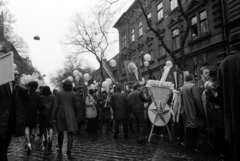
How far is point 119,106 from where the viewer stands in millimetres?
8398

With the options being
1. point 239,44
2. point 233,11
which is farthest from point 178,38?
point 239,44

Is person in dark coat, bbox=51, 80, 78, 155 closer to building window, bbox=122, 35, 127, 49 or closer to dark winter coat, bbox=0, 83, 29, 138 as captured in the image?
dark winter coat, bbox=0, 83, 29, 138

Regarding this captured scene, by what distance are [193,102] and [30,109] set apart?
15.4ft

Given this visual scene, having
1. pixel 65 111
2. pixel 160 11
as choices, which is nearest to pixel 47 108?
pixel 65 111

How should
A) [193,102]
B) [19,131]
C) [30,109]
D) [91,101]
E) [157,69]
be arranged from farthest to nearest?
[157,69]
[91,101]
[30,109]
[193,102]
[19,131]

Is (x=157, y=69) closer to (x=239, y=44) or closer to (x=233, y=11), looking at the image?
(x=233, y=11)

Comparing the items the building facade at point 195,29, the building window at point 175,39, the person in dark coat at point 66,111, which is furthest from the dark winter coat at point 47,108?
the building window at point 175,39

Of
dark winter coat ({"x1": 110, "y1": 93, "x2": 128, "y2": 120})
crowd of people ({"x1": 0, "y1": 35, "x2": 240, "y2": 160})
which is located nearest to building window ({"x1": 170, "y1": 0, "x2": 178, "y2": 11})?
crowd of people ({"x1": 0, "y1": 35, "x2": 240, "y2": 160})

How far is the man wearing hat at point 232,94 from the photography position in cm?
277

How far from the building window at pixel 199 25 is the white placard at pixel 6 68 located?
1428cm

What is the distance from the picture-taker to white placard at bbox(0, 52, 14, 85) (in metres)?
2.91

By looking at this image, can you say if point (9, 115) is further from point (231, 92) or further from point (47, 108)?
point (47, 108)

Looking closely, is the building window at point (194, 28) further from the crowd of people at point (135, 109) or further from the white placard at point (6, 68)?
the white placard at point (6, 68)

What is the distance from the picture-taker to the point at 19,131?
3.63 metres
